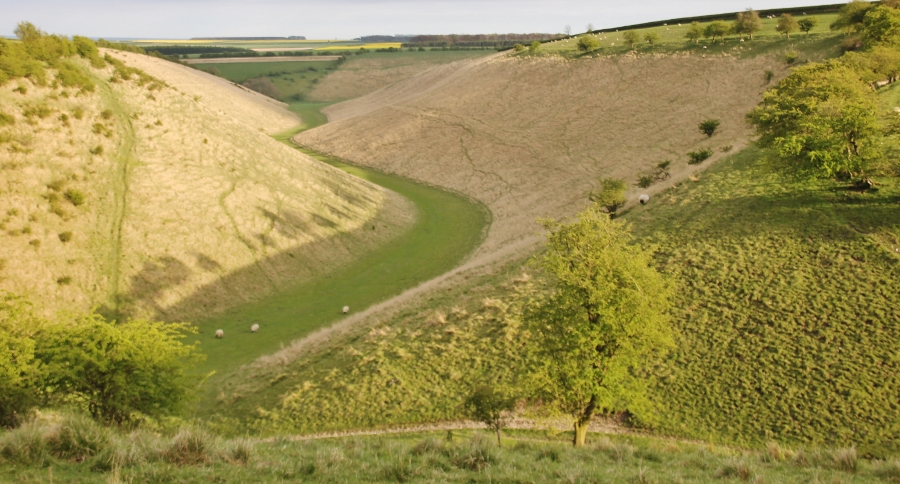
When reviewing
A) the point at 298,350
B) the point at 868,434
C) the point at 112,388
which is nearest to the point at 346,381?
the point at 298,350

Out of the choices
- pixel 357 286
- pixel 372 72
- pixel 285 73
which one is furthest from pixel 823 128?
pixel 285 73

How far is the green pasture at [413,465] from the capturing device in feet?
34.8

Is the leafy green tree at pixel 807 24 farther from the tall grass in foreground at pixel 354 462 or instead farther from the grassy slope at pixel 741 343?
the tall grass in foreground at pixel 354 462

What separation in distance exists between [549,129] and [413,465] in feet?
216

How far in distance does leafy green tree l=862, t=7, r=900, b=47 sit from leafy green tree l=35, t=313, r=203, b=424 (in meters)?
66.2

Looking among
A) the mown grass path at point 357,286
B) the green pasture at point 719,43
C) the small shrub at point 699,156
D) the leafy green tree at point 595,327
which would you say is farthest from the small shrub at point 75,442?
the green pasture at point 719,43

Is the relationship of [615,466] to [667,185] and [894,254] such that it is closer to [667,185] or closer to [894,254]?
[894,254]

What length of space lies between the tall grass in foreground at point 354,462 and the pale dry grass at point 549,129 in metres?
30.1

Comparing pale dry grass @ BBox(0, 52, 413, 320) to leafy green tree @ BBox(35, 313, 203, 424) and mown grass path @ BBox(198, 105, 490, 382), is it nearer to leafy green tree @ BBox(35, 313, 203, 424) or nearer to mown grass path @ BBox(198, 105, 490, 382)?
mown grass path @ BBox(198, 105, 490, 382)

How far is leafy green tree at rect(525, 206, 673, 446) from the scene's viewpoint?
18.5 metres

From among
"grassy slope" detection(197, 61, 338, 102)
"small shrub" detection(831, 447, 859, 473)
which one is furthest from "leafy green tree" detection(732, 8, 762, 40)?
"grassy slope" detection(197, 61, 338, 102)

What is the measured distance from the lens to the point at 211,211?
38938 millimetres

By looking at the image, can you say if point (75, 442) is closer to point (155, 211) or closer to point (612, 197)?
point (155, 211)

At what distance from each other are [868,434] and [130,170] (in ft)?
136
